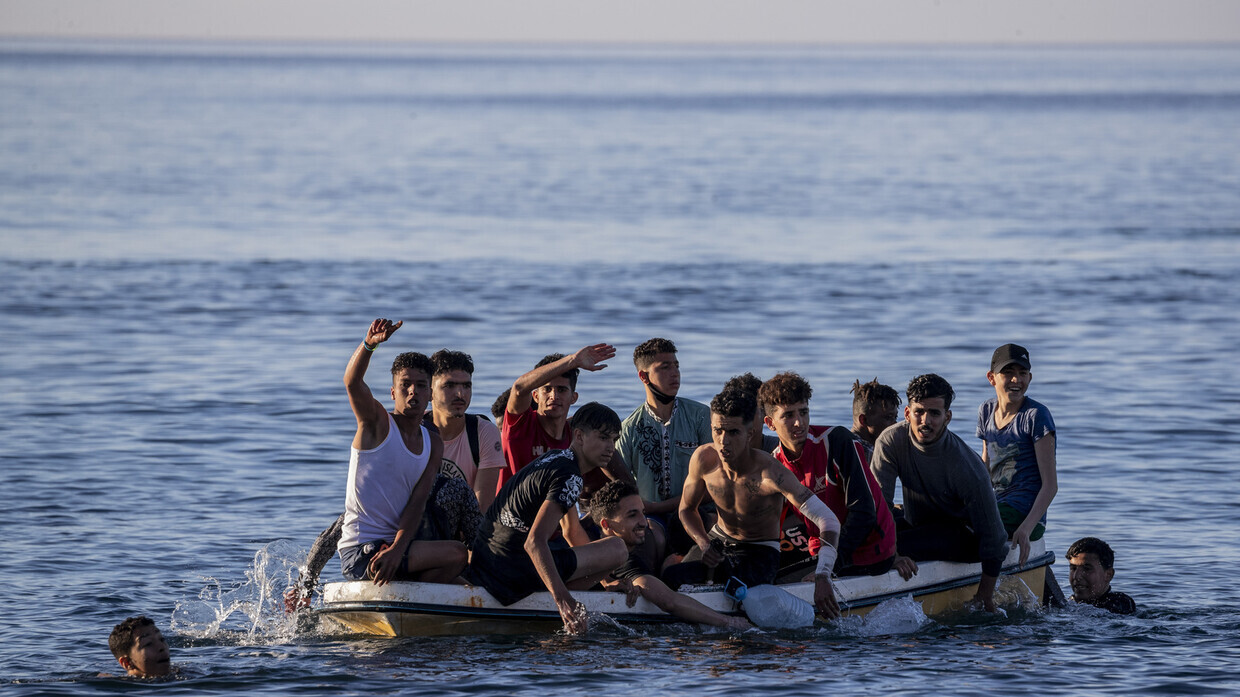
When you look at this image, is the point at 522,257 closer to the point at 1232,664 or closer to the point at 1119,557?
the point at 1119,557

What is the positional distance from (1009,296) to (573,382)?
66.2 feet

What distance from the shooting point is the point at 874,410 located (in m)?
11.1

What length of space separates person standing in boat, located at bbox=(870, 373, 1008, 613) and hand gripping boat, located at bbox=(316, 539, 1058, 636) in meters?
0.31

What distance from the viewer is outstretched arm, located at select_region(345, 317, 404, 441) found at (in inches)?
358

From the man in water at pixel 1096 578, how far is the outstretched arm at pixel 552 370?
12.9ft

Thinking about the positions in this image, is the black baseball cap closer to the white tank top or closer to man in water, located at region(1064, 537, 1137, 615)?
man in water, located at region(1064, 537, 1137, 615)

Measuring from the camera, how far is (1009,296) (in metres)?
29.2

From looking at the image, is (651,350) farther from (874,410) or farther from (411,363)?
(411,363)

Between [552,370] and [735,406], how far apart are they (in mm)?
1223

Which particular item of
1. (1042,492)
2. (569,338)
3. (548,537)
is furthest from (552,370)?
(569,338)

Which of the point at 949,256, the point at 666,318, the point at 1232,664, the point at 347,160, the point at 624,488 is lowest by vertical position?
the point at 1232,664

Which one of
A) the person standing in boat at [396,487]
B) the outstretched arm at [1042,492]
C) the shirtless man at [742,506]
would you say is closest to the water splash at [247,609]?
the person standing in boat at [396,487]

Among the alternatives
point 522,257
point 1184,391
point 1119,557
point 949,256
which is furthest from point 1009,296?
point 1119,557

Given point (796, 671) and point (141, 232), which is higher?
point (141, 232)
